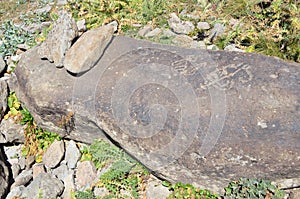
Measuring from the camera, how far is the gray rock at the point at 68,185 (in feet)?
17.1

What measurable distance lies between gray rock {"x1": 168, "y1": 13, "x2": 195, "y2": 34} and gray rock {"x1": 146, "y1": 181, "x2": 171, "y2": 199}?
9.00 ft

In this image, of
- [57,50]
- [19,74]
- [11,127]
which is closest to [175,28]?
[57,50]

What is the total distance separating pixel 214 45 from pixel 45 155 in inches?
118

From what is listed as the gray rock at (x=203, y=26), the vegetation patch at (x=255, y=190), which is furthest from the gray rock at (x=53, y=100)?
the gray rock at (x=203, y=26)

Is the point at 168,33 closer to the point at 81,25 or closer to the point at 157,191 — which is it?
the point at 81,25

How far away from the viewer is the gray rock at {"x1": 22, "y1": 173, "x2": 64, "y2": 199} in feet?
16.8

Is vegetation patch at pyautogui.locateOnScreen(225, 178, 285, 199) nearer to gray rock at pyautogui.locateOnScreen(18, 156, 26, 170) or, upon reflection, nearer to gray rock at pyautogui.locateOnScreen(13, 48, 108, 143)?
→ gray rock at pyautogui.locateOnScreen(13, 48, 108, 143)

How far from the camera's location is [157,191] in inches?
189

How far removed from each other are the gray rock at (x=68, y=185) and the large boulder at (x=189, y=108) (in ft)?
2.08

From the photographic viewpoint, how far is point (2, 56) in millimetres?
6922

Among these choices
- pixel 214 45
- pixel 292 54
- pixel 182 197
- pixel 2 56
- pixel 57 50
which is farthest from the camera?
pixel 2 56

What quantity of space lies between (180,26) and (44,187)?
3313 millimetres

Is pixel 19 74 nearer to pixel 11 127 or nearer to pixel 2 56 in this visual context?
pixel 11 127

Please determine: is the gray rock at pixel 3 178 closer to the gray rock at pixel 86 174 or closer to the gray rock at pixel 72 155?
the gray rock at pixel 72 155
